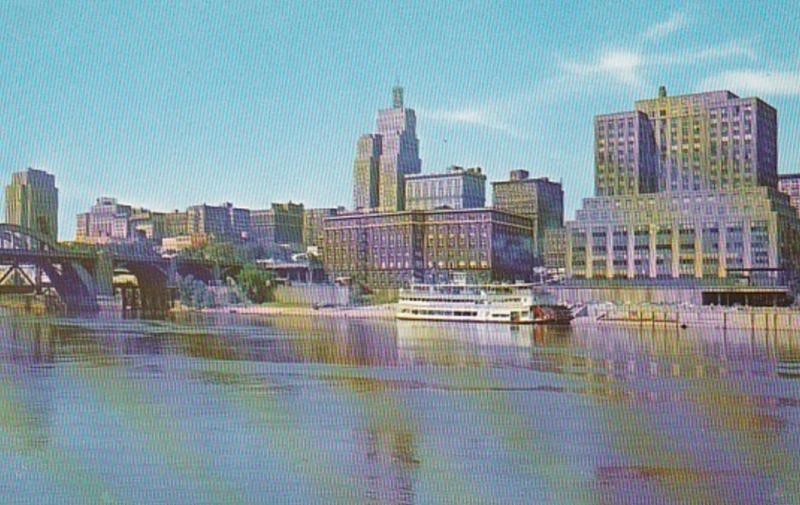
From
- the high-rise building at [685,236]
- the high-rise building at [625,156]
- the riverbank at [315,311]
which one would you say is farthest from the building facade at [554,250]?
the riverbank at [315,311]

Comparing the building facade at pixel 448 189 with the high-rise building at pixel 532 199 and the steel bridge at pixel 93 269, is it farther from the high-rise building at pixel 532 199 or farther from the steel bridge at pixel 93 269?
the steel bridge at pixel 93 269

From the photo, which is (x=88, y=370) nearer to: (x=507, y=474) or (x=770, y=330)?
(x=507, y=474)

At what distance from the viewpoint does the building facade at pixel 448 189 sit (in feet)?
131

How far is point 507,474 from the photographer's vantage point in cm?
604

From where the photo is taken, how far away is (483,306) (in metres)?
21.8

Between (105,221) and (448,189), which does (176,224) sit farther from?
(448,189)

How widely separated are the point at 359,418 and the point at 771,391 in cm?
382

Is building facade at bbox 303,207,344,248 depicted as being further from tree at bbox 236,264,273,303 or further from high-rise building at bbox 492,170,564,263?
tree at bbox 236,264,273,303

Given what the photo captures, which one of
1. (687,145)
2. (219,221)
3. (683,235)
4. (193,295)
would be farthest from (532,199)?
(683,235)

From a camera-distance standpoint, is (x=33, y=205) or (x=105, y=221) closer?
(x=33, y=205)

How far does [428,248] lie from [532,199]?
30.7ft

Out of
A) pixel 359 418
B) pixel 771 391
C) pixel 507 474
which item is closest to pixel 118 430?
pixel 359 418

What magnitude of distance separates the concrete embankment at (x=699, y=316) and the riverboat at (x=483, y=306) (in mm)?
752

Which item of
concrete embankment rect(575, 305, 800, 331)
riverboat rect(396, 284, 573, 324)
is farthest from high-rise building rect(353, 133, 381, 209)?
concrete embankment rect(575, 305, 800, 331)
